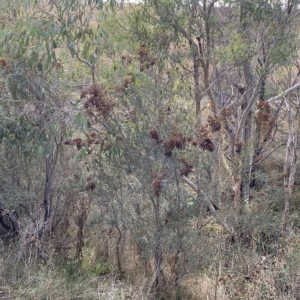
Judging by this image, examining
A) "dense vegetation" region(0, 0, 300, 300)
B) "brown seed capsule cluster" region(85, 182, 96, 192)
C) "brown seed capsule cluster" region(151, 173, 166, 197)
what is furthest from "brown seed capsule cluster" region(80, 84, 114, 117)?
"brown seed capsule cluster" region(85, 182, 96, 192)

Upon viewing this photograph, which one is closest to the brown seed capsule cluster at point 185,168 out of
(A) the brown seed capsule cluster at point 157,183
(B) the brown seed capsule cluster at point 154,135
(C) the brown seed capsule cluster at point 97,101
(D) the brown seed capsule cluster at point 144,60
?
(A) the brown seed capsule cluster at point 157,183

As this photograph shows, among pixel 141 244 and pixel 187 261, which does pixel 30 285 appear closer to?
pixel 141 244

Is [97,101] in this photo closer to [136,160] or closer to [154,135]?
[154,135]

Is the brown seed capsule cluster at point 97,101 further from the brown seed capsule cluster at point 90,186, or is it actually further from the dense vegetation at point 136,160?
the brown seed capsule cluster at point 90,186

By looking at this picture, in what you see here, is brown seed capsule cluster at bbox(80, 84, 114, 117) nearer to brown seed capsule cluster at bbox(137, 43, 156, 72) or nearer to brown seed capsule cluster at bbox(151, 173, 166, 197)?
brown seed capsule cluster at bbox(137, 43, 156, 72)

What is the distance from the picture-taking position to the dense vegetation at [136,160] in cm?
519

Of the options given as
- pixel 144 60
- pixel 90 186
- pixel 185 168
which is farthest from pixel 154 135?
pixel 90 186

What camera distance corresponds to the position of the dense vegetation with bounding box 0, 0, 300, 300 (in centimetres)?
519

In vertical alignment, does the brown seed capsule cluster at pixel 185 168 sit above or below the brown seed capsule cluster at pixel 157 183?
above

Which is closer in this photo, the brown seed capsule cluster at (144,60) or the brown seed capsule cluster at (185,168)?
the brown seed capsule cluster at (185,168)

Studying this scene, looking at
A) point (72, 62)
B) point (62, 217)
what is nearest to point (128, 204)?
point (62, 217)

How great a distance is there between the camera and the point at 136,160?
5.27 metres

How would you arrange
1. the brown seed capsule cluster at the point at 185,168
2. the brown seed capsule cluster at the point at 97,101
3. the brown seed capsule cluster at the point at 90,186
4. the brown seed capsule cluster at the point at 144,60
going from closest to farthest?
the brown seed capsule cluster at the point at 97,101 < the brown seed capsule cluster at the point at 185,168 < the brown seed capsule cluster at the point at 144,60 < the brown seed capsule cluster at the point at 90,186

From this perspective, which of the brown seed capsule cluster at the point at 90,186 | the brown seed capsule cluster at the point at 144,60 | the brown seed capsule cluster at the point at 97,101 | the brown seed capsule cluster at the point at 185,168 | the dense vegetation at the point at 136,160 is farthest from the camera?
the brown seed capsule cluster at the point at 90,186
